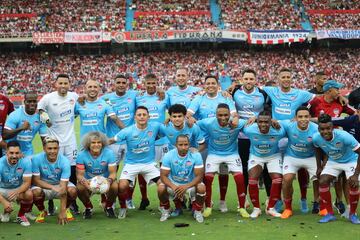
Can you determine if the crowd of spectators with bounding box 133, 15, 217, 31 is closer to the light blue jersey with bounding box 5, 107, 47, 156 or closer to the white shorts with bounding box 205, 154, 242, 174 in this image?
the light blue jersey with bounding box 5, 107, 47, 156

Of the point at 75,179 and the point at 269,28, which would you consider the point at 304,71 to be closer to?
the point at 269,28

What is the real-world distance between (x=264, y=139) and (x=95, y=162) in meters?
2.53

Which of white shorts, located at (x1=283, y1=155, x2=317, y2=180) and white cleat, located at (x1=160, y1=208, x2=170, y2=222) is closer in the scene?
white cleat, located at (x1=160, y1=208, x2=170, y2=222)

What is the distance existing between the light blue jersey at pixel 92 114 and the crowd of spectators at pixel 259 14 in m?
31.9

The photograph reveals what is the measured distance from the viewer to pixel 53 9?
41.2 metres

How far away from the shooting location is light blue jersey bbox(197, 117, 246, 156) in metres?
7.78

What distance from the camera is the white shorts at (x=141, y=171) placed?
25.3 ft

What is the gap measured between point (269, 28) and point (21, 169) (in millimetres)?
34110

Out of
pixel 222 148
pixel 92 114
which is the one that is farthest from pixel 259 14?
pixel 222 148

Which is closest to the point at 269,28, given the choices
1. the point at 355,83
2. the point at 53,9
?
the point at 355,83

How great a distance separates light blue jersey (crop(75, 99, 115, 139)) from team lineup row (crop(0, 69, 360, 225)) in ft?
0.05

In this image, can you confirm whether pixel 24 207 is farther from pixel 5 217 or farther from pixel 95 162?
pixel 95 162

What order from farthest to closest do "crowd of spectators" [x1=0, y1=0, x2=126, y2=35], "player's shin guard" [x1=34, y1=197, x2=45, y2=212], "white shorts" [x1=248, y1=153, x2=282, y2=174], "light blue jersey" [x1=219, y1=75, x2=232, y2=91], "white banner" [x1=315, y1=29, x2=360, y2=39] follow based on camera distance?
"crowd of spectators" [x1=0, y1=0, x2=126, y2=35], "white banner" [x1=315, y1=29, x2=360, y2=39], "light blue jersey" [x1=219, y1=75, x2=232, y2=91], "white shorts" [x1=248, y1=153, x2=282, y2=174], "player's shin guard" [x1=34, y1=197, x2=45, y2=212]

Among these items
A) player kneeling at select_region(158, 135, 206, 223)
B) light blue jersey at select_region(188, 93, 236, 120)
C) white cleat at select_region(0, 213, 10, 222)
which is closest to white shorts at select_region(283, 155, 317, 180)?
player kneeling at select_region(158, 135, 206, 223)
